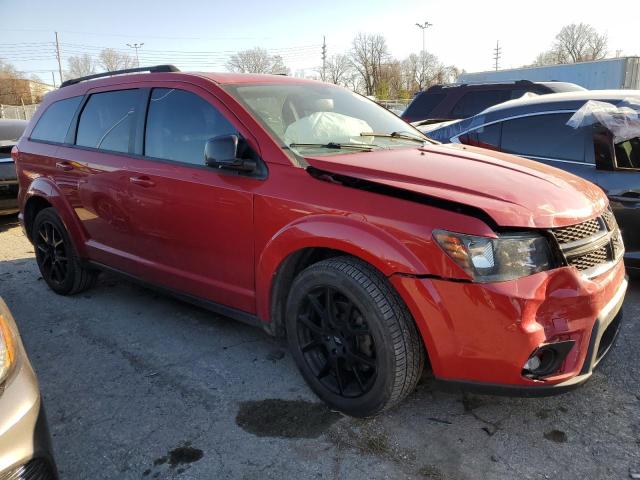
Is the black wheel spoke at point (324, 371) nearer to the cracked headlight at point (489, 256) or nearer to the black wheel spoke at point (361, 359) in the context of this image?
the black wheel spoke at point (361, 359)

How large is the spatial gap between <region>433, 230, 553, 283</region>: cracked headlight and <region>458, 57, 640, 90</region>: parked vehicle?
56.2ft

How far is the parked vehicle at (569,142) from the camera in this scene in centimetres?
394

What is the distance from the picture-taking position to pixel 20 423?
1.71m

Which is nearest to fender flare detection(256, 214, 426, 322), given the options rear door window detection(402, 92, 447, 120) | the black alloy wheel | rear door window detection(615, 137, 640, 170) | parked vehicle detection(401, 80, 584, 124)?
the black alloy wheel

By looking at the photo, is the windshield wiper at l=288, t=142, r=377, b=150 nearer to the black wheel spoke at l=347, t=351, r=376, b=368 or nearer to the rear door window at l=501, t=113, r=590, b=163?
the black wheel spoke at l=347, t=351, r=376, b=368

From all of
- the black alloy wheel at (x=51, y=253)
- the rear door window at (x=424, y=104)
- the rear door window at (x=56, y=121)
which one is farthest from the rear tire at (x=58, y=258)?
the rear door window at (x=424, y=104)

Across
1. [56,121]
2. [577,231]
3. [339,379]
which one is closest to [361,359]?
[339,379]

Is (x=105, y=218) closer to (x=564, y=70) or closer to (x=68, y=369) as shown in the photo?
(x=68, y=369)

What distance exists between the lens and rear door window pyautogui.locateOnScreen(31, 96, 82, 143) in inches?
173

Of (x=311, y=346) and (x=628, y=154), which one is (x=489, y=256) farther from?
(x=628, y=154)

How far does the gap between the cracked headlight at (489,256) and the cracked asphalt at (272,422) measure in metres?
0.84

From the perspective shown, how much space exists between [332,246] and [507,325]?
880 millimetres

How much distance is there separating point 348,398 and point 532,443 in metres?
0.89

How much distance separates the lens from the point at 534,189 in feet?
8.23
